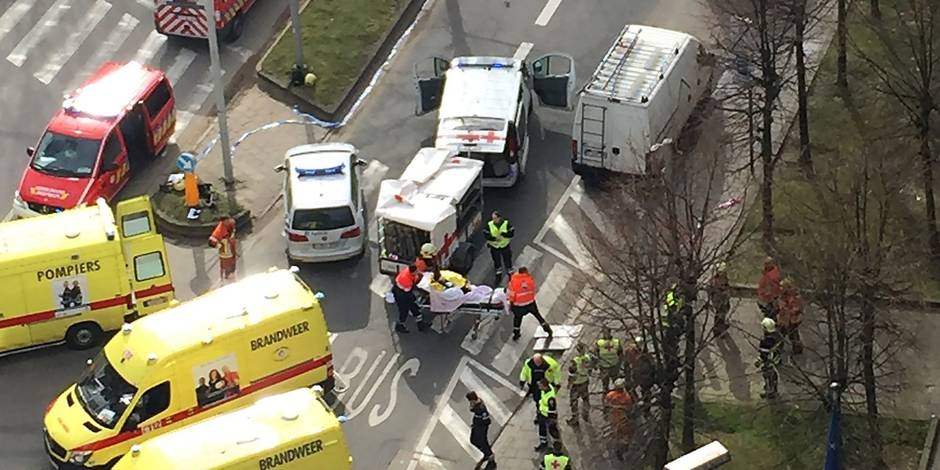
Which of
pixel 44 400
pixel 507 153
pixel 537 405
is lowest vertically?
pixel 44 400

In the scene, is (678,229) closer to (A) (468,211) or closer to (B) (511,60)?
(A) (468,211)

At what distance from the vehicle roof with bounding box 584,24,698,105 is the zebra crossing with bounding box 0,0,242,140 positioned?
10.4m

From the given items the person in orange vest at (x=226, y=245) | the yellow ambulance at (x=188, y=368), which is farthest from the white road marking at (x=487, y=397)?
the person in orange vest at (x=226, y=245)

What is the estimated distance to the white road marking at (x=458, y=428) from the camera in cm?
3334

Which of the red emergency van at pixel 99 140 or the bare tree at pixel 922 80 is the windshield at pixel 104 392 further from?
the bare tree at pixel 922 80

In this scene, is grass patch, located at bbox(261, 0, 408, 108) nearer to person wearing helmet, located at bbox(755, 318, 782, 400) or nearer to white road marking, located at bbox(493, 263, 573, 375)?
white road marking, located at bbox(493, 263, 573, 375)

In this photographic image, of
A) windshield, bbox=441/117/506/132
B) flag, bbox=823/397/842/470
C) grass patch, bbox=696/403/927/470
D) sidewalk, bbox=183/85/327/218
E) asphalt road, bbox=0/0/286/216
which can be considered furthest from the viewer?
asphalt road, bbox=0/0/286/216

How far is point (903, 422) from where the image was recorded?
32719 millimetres

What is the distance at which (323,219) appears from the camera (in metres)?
37.6

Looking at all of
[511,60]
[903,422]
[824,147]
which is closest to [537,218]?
[511,60]

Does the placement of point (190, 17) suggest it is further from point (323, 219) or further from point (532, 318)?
point (532, 318)

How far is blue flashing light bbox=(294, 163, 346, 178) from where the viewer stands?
126 feet

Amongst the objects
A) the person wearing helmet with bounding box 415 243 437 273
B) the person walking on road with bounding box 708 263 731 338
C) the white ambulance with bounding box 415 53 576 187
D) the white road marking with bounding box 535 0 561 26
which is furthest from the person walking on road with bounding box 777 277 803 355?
the white road marking with bounding box 535 0 561 26

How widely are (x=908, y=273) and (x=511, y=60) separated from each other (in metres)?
10.9
